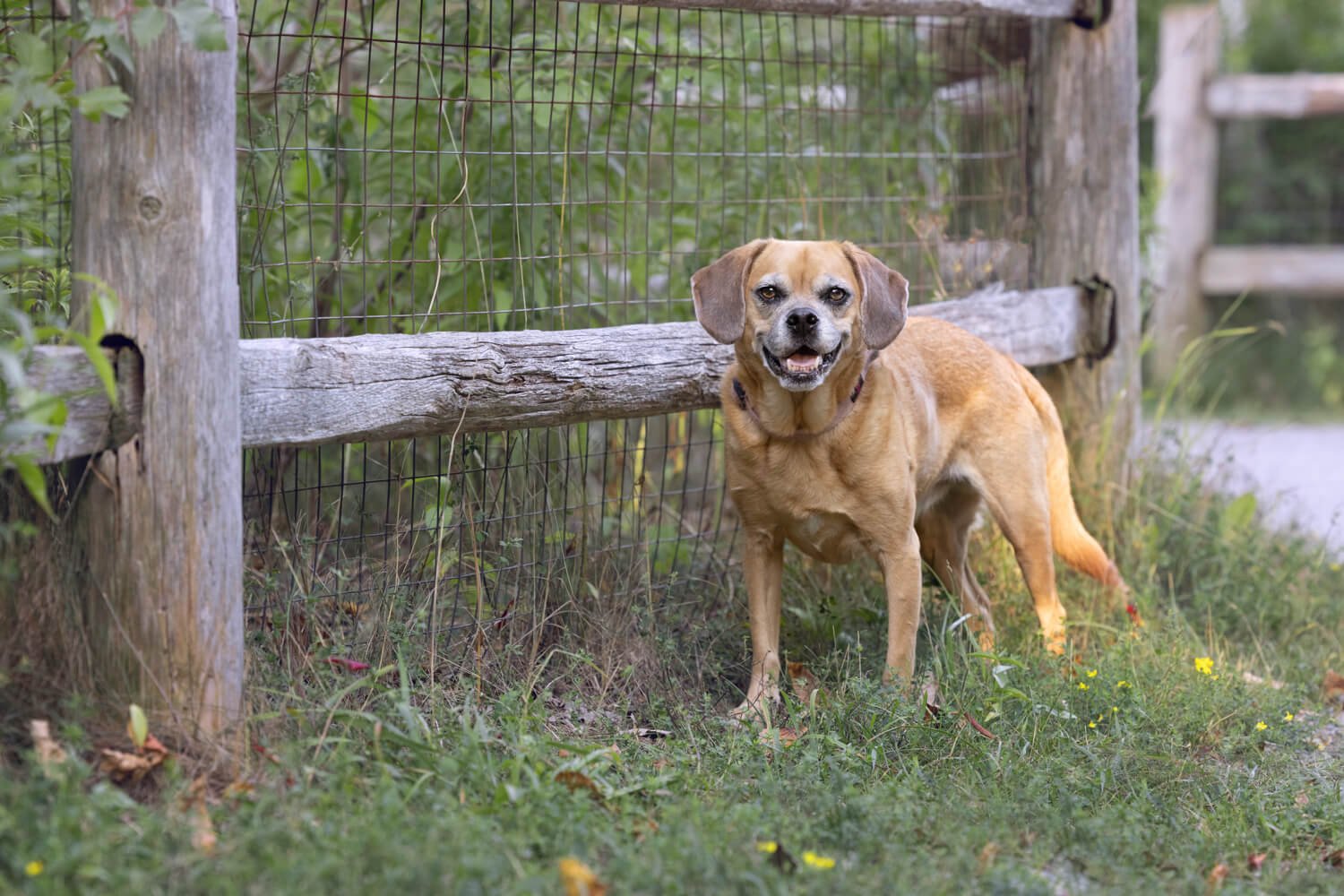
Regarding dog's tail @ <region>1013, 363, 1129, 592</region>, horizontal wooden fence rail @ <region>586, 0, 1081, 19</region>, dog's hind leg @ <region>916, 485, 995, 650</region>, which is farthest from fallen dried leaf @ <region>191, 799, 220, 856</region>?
dog's tail @ <region>1013, 363, 1129, 592</region>

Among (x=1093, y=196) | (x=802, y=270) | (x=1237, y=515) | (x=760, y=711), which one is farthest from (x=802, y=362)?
(x=1237, y=515)

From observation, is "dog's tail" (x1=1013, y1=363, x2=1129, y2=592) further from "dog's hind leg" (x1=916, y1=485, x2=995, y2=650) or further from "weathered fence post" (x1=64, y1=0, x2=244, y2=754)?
"weathered fence post" (x1=64, y1=0, x2=244, y2=754)

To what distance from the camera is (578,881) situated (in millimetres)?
2379

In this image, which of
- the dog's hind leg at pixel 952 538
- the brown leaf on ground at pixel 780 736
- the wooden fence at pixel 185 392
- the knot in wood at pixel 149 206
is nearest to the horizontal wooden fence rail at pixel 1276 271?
→ the dog's hind leg at pixel 952 538

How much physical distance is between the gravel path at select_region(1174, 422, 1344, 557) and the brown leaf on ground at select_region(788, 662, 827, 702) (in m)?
2.33

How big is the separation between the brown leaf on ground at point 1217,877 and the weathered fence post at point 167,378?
2057mm

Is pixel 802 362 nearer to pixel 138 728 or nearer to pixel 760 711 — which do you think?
pixel 760 711

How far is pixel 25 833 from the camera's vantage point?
2342 millimetres

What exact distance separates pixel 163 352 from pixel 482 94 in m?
1.95

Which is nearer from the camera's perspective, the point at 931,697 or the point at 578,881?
the point at 578,881

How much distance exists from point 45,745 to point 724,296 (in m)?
2.00

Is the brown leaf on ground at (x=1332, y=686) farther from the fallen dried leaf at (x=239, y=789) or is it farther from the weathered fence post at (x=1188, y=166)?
the weathered fence post at (x=1188, y=166)

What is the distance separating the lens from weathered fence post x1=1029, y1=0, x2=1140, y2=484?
17.2 ft

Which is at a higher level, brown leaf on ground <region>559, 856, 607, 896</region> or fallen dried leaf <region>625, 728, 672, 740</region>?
brown leaf on ground <region>559, 856, 607, 896</region>
